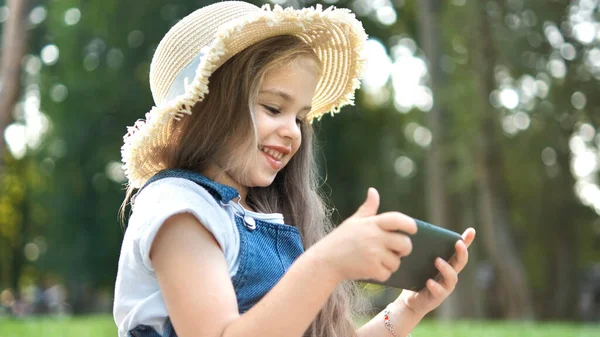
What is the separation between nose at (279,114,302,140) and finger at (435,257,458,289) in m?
0.44

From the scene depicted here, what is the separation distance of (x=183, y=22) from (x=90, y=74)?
16777 mm

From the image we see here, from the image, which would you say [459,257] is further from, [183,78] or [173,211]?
[183,78]

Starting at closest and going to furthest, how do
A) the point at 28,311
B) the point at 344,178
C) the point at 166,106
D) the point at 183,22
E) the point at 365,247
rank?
the point at 365,247, the point at 166,106, the point at 183,22, the point at 344,178, the point at 28,311

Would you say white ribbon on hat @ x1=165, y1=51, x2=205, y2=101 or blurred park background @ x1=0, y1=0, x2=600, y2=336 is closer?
white ribbon on hat @ x1=165, y1=51, x2=205, y2=101

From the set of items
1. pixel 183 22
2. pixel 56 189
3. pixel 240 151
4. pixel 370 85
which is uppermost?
pixel 370 85

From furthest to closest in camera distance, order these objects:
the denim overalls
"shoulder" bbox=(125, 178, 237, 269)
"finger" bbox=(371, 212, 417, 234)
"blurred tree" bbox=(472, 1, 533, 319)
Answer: "blurred tree" bbox=(472, 1, 533, 319), the denim overalls, "shoulder" bbox=(125, 178, 237, 269), "finger" bbox=(371, 212, 417, 234)

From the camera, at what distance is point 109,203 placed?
1923 cm

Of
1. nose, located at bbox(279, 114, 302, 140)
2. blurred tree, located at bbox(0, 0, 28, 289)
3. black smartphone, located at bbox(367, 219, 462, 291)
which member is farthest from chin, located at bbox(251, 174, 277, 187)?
blurred tree, located at bbox(0, 0, 28, 289)

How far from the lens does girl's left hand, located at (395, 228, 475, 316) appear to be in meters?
1.76

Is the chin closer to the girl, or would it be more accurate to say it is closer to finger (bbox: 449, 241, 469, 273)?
the girl

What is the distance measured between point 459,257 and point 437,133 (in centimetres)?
1269

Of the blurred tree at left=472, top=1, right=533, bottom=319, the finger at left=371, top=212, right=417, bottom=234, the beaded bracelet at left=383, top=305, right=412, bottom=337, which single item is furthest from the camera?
the blurred tree at left=472, top=1, right=533, bottom=319

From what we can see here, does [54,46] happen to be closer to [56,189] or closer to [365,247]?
[56,189]

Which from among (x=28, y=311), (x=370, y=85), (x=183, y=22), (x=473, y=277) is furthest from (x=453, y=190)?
(x=28, y=311)
